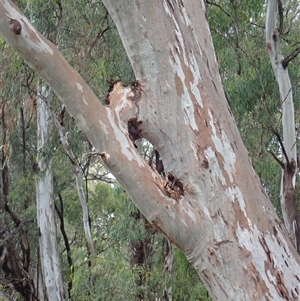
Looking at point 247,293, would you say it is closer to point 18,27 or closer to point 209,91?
point 209,91

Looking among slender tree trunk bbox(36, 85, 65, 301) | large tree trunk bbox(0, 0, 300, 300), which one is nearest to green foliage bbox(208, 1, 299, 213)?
slender tree trunk bbox(36, 85, 65, 301)

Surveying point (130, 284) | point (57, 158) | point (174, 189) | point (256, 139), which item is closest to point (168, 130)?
point (174, 189)

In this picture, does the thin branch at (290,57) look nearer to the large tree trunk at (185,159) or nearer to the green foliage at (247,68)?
the green foliage at (247,68)

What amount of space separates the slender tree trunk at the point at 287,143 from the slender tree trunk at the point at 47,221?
3.23m

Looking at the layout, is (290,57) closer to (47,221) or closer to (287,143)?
(287,143)

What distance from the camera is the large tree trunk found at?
1.70 metres

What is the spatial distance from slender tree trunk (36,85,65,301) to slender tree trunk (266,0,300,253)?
3227 millimetres

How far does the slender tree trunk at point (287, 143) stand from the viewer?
268cm

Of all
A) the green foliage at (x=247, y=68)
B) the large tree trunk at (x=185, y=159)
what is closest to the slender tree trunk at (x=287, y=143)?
the large tree trunk at (x=185, y=159)

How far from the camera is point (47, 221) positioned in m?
6.52

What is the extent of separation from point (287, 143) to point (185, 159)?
4.76ft

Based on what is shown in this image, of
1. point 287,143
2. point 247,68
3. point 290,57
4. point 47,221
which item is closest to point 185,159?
point 287,143

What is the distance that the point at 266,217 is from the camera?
1.77m

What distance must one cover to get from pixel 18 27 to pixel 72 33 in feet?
13.3
